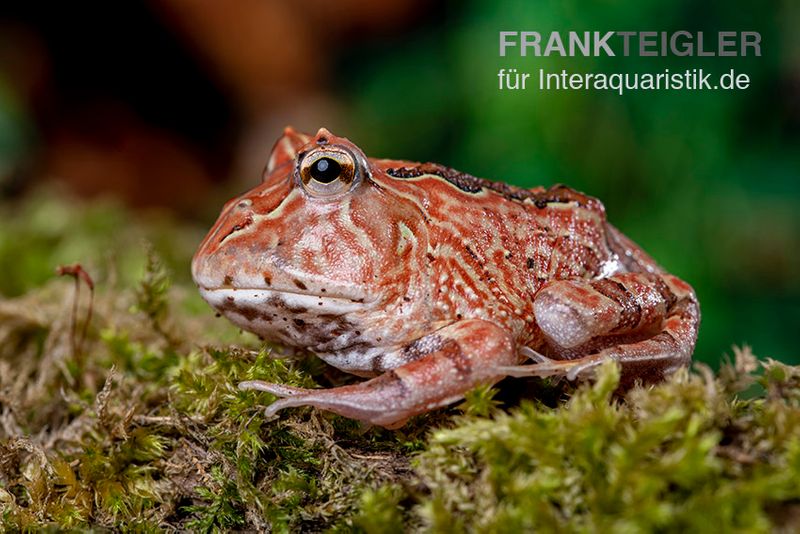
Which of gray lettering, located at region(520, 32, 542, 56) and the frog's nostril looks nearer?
the frog's nostril

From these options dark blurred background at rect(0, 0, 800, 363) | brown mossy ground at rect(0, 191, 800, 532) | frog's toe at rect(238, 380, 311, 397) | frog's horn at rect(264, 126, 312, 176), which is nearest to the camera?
brown mossy ground at rect(0, 191, 800, 532)

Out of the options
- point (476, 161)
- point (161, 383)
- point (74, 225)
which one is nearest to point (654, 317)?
point (161, 383)

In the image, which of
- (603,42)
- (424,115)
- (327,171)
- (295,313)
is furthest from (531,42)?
(295,313)

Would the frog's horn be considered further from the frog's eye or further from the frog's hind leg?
the frog's hind leg

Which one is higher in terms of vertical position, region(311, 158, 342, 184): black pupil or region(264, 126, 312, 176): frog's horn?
region(264, 126, 312, 176): frog's horn

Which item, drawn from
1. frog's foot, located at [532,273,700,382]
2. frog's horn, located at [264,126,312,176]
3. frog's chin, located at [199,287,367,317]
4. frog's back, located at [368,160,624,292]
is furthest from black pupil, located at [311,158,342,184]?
frog's foot, located at [532,273,700,382]

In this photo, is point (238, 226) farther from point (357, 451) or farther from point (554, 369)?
point (554, 369)

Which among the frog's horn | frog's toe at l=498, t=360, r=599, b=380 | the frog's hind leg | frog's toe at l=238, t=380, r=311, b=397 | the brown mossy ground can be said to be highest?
the frog's horn
